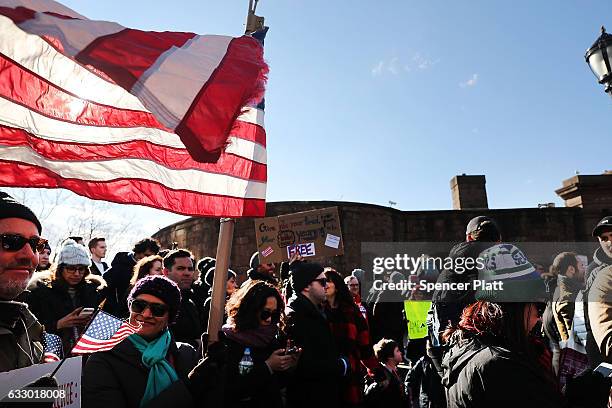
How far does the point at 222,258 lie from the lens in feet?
9.18

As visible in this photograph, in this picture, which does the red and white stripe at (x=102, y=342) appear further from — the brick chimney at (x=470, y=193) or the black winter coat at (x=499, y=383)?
the brick chimney at (x=470, y=193)

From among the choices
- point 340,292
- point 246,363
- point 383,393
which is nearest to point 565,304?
point 383,393

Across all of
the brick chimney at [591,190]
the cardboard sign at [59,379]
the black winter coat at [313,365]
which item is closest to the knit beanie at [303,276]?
the black winter coat at [313,365]

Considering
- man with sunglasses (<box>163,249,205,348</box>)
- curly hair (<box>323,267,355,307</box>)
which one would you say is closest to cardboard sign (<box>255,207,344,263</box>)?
curly hair (<box>323,267,355,307</box>)

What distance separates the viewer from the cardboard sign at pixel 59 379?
1.25 m

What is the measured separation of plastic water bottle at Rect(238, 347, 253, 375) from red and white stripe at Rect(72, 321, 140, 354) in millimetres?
842

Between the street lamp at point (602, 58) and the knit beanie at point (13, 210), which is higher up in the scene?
the street lamp at point (602, 58)

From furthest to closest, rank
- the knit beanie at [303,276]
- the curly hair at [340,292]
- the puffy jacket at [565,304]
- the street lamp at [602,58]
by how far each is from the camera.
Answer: the street lamp at [602,58], the curly hair at [340,292], the puffy jacket at [565,304], the knit beanie at [303,276]

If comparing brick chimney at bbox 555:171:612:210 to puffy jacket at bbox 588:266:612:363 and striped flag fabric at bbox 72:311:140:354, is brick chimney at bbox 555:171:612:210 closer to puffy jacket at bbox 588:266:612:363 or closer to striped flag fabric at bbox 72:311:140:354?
puffy jacket at bbox 588:266:612:363

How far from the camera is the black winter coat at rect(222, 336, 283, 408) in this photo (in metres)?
3.08

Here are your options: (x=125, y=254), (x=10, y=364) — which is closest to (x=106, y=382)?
(x=10, y=364)

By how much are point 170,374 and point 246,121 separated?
188cm

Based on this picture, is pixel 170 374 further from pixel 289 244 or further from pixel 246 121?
pixel 289 244

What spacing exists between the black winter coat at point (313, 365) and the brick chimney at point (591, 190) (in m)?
15.6
